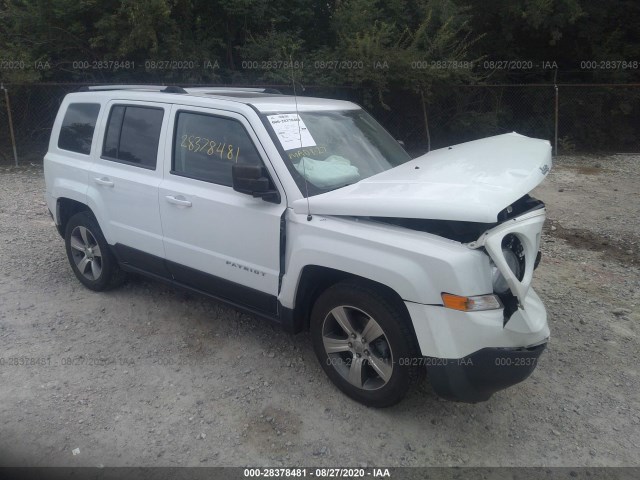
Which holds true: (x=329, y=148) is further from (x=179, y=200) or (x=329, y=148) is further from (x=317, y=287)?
(x=179, y=200)

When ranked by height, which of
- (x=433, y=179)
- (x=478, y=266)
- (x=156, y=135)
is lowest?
(x=478, y=266)

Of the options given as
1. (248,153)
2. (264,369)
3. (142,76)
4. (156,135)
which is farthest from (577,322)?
(142,76)

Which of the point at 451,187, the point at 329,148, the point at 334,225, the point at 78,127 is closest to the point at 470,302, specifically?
the point at 451,187

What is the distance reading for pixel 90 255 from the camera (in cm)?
512

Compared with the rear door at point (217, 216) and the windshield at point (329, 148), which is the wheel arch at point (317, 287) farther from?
the windshield at point (329, 148)

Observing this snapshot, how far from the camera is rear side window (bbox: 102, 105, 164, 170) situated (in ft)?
14.3

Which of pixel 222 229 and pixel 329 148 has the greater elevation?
pixel 329 148

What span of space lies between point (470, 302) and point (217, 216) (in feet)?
6.23

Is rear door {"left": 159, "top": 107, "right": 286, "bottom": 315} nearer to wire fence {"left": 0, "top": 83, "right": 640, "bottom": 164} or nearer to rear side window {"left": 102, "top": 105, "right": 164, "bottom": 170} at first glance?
rear side window {"left": 102, "top": 105, "right": 164, "bottom": 170}

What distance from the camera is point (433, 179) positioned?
11.2 ft

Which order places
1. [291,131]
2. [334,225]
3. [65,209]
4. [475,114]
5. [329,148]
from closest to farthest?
[334,225]
[291,131]
[329,148]
[65,209]
[475,114]

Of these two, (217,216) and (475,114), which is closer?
(217,216)

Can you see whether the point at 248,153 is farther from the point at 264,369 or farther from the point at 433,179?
the point at 264,369

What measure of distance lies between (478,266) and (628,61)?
47.6ft
